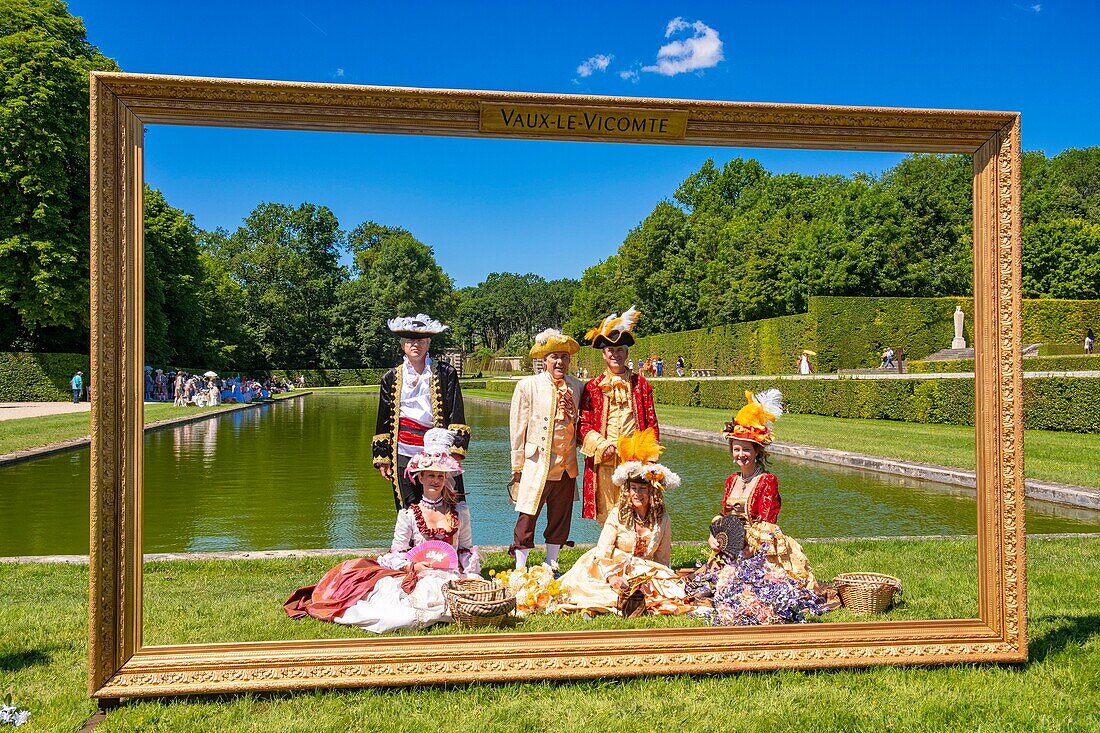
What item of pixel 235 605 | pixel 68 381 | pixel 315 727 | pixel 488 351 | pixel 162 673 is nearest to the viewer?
pixel 315 727

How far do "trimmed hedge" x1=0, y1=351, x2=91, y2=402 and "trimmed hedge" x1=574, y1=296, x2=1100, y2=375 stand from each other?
17.5m

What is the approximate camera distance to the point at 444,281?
23.5ft

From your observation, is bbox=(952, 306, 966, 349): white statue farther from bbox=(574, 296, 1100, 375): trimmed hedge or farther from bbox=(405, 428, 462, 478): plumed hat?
bbox=(405, 428, 462, 478): plumed hat

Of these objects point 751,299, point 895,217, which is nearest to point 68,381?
point 751,299

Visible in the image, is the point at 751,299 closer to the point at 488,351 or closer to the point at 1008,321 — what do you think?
the point at 488,351

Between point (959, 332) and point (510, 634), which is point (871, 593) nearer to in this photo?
point (510, 634)

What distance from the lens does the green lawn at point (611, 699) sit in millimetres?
2891

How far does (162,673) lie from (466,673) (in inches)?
46.1

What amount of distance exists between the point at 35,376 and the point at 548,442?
25.7 meters

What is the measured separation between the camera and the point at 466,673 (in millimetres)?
3199

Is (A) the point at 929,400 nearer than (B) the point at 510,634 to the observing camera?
No

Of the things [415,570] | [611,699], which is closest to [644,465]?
→ [415,570]

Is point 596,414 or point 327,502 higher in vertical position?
point 596,414

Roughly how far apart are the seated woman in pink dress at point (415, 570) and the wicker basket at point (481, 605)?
0.16m
